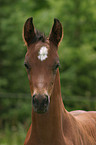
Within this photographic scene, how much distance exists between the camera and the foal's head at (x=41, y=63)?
3110 mm

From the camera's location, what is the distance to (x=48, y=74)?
335cm

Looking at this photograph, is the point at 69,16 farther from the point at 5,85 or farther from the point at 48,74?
the point at 48,74

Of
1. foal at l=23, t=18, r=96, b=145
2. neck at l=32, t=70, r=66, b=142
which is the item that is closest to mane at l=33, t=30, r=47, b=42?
foal at l=23, t=18, r=96, b=145

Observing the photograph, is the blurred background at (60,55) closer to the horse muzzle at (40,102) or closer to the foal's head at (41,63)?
the foal's head at (41,63)

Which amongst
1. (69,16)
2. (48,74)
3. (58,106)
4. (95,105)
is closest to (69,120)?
(58,106)

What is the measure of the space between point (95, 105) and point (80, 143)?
38.5 feet

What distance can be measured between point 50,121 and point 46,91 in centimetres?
59

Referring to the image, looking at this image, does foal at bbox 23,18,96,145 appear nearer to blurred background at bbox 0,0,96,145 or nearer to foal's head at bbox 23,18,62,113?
foal's head at bbox 23,18,62,113

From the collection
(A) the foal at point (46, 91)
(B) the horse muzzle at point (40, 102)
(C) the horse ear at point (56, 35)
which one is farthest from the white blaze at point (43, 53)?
(B) the horse muzzle at point (40, 102)

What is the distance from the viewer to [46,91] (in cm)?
323

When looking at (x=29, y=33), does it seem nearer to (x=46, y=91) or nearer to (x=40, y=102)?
(x=46, y=91)

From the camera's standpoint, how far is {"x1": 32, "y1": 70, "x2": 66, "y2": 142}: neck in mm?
3609

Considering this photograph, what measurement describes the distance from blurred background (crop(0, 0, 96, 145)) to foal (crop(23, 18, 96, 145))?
550cm

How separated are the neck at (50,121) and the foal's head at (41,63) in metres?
0.30
